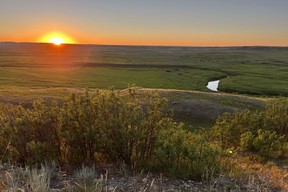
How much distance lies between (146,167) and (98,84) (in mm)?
55109

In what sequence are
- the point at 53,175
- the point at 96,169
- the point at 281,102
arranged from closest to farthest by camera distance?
the point at 53,175
the point at 96,169
the point at 281,102

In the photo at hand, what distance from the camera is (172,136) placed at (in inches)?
341

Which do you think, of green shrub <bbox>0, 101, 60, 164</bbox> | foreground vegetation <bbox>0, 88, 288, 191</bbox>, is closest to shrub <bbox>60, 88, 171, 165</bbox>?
foreground vegetation <bbox>0, 88, 288, 191</bbox>

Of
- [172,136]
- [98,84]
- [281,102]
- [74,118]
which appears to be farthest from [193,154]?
[98,84]

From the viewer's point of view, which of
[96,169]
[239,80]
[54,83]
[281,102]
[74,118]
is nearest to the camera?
[96,169]

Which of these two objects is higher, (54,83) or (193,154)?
(193,154)

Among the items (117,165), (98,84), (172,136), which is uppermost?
(172,136)

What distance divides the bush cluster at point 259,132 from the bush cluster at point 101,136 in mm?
5427

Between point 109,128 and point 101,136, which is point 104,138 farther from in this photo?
point 109,128

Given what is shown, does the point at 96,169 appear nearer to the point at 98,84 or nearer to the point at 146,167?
the point at 146,167

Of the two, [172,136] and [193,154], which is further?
[172,136]

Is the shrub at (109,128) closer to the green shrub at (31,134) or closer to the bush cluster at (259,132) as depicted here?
the green shrub at (31,134)

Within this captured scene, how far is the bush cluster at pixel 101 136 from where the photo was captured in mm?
8297

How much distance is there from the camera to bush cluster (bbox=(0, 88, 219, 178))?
8297 millimetres
